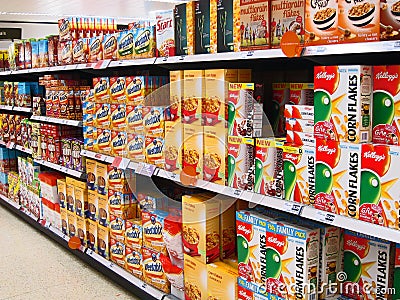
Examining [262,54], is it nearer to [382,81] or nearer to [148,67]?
[382,81]

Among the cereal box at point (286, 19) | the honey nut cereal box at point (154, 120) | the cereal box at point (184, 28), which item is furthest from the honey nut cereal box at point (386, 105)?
the honey nut cereal box at point (154, 120)

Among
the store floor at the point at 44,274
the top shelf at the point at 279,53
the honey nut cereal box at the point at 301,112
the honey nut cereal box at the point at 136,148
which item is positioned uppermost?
the top shelf at the point at 279,53

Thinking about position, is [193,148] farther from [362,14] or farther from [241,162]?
[362,14]

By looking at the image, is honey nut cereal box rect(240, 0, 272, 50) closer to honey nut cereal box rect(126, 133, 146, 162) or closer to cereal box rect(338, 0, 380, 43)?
cereal box rect(338, 0, 380, 43)

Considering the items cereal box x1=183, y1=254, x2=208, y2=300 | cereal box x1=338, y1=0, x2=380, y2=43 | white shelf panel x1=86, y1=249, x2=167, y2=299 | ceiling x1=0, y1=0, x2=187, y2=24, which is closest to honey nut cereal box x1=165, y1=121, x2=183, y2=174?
cereal box x1=183, y1=254, x2=208, y2=300

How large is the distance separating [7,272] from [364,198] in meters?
2.97

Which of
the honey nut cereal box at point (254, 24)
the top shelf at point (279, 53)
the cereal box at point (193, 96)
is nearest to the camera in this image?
the top shelf at point (279, 53)

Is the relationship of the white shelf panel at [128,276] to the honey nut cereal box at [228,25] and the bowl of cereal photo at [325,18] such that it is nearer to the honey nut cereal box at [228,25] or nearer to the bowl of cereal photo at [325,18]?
the honey nut cereal box at [228,25]

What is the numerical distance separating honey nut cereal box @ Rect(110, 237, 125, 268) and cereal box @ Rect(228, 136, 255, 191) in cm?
132

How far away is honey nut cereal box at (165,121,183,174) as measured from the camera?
8.46 ft

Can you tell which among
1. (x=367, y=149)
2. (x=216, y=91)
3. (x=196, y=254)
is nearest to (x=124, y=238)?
(x=196, y=254)

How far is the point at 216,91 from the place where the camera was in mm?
2271

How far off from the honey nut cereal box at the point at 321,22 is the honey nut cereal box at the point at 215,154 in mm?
669

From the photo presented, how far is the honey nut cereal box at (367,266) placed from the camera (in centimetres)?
177
